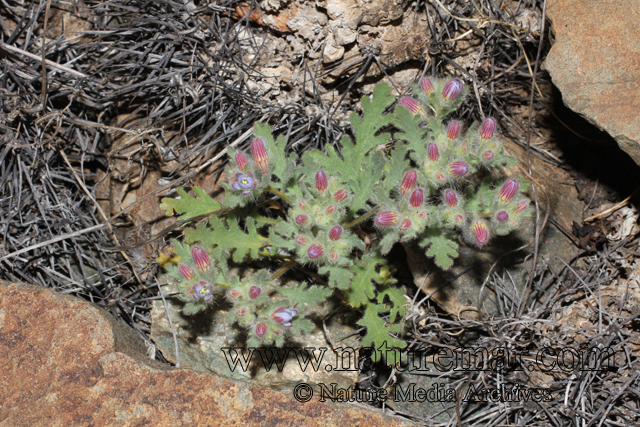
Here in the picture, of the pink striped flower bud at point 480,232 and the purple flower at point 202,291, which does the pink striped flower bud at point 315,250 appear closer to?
the purple flower at point 202,291

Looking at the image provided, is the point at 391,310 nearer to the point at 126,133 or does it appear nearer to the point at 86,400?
the point at 86,400

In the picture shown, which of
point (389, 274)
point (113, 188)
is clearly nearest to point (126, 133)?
point (113, 188)

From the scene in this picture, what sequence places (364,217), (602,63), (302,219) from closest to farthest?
1. (302,219)
2. (364,217)
3. (602,63)

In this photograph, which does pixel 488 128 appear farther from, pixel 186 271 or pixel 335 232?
pixel 186 271

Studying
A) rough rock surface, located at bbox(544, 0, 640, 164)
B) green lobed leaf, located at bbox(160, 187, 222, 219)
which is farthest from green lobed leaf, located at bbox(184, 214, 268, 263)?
rough rock surface, located at bbox(544, 0, 640, 164)

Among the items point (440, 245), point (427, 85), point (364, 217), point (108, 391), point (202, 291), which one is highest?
point (427, 85)

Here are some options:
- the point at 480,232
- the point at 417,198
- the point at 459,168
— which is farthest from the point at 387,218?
the point at 480,232

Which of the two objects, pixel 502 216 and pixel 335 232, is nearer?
pixel 335 232

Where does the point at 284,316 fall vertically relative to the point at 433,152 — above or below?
below
